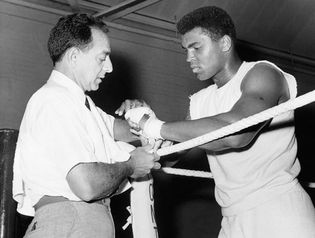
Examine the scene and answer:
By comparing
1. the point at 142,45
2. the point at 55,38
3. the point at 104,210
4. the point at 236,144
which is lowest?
the point at 104,210

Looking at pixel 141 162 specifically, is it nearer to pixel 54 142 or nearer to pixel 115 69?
pixel 54 142

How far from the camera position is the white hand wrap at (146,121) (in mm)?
1588

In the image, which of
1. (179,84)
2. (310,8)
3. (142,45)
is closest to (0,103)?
(142,45)

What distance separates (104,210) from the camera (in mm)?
1390

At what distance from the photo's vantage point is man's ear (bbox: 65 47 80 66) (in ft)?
5.08

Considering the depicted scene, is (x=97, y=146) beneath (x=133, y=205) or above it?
above

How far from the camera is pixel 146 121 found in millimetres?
1646

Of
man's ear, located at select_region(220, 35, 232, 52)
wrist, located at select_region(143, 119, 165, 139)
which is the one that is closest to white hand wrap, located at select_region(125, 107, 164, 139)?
wrist, located at select_region(143, 119, 165, 139)

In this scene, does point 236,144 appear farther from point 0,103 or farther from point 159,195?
point 159,195

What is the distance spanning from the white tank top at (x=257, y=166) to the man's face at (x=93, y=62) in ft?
1.82

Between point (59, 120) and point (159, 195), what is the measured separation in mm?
3145

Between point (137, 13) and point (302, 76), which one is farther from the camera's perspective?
point (302, 76)

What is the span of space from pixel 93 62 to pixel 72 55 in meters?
0.08

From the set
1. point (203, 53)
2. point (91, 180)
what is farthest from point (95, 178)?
point (203, 53)
